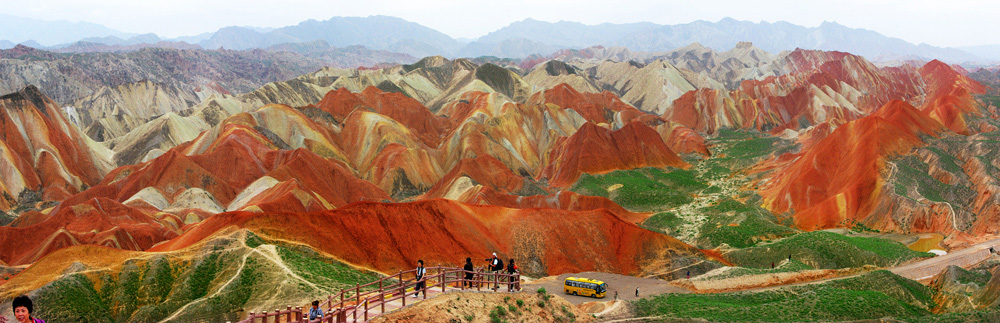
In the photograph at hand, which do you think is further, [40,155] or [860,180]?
[40,155]

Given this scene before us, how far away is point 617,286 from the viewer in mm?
49812

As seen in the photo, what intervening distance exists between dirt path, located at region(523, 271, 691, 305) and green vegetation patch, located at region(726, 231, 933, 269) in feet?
51.6

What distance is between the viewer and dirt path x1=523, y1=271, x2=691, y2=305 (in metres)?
44.2

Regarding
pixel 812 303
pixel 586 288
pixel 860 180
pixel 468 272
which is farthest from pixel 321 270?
pixel 860 180

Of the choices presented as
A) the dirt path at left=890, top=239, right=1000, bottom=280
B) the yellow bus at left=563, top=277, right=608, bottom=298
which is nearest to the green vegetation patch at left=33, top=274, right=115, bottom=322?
the yellow bus at left=563, top=277, right=608, bottom=298

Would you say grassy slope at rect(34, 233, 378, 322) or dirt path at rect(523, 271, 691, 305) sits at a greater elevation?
grassy slope at rect(34, 233, 378, 322)

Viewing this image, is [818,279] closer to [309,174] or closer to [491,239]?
[491,239]

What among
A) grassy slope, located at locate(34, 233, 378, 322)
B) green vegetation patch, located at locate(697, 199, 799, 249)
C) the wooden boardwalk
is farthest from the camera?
green vegetation patch, located at locate(697, 199, 799, 249)

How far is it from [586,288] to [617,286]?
6.66 metres

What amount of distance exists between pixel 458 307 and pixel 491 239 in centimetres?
3432

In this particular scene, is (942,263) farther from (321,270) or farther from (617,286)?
(321,270)

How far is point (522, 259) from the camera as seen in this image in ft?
197

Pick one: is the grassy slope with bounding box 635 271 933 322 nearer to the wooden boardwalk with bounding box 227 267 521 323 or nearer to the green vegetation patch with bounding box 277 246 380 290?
the wooden boardwalk with bounding box 227 267 521 323

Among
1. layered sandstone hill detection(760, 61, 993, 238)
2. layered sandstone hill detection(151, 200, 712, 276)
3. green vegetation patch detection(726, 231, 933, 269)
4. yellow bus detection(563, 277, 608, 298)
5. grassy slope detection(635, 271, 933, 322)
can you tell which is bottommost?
grassy slope detection(635, 271, 933, 322)
